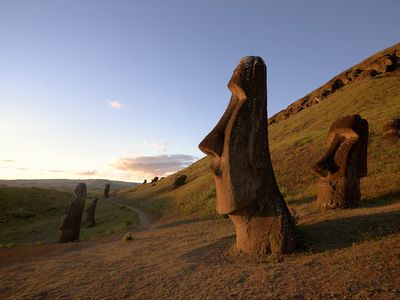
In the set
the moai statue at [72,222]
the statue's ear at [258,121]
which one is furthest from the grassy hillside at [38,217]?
the statue's ear at [258,121]

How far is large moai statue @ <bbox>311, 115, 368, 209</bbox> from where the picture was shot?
47.2 ft

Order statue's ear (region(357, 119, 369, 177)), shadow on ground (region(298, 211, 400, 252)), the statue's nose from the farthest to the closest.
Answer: statue's ear (region(357, 119, 369, 177)) → the statue's nose → shadow on ground (region(298, 211, 400, 252))

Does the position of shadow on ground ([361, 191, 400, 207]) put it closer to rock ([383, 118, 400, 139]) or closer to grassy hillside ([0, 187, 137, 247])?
rock ([383, 118, 400, 139])

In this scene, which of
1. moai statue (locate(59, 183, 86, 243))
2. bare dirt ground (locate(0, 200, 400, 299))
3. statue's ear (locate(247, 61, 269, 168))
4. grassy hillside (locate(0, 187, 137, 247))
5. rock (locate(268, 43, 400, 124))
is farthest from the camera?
rock (locate(268, 43, 400, 124))

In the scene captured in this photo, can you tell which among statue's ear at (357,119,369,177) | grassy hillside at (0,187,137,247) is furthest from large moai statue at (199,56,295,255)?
grassy hillside at (0,187,137,247)

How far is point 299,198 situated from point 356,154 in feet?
23.8

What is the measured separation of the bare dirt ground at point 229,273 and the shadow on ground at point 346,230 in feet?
0.10

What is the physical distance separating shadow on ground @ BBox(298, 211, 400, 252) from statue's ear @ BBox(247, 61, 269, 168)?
8.82 feet

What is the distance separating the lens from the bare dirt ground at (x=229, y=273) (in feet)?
21.3

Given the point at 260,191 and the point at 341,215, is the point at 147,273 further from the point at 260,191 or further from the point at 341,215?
the point at 341,215

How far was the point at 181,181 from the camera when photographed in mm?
55562

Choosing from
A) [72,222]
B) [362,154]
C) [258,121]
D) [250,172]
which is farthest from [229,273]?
[72,222]

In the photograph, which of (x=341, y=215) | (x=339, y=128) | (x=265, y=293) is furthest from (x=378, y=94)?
(x=265, y=293)

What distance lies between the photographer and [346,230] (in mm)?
9867
